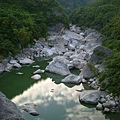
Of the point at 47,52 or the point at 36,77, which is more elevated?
the point at 47,52

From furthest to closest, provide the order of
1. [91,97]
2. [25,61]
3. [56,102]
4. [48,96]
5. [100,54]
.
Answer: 1. [25,61]
2. [100,54]
3. [48,96]
4. [56,102]
5. [91,97]

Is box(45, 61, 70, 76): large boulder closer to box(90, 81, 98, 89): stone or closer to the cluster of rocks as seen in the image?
box(90, 81, 98, 89): stone

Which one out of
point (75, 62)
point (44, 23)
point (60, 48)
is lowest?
point (75, 62)

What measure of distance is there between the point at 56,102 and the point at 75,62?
978cm

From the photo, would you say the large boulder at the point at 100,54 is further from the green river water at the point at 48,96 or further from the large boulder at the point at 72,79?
the large boulder at the point at 72,79

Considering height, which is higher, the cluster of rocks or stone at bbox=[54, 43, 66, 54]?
stone at bbox=[54, 43, 66, 54]

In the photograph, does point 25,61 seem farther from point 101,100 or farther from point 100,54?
point 101,100

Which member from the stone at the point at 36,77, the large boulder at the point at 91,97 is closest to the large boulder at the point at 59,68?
the stone at the point at 36,77

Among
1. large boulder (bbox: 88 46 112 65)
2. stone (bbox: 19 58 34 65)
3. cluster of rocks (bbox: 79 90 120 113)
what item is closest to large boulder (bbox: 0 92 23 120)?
cluster of rocks (bbox: 79 90 120 113)

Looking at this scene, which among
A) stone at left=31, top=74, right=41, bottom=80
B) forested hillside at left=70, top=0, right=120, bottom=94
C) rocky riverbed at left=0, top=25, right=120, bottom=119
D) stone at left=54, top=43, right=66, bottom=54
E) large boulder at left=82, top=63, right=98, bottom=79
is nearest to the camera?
forested hillside at left=70, top=0, right=120, bottom=94

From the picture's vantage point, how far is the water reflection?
17.4 meters

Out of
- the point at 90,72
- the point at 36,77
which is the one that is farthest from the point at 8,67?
the point at 90,72

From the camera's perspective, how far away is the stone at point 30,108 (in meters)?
17.2

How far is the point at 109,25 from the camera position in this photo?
37.9m
